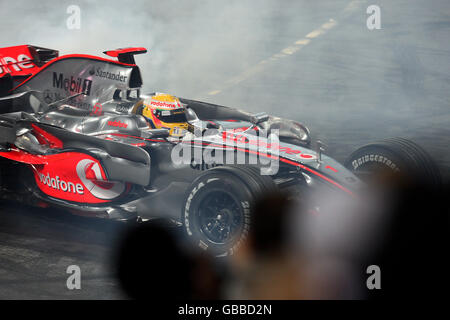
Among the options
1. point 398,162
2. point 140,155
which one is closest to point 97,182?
point 140,155

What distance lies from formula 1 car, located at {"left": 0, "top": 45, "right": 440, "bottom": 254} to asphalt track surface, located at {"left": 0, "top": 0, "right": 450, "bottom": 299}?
A: 0.49 meters

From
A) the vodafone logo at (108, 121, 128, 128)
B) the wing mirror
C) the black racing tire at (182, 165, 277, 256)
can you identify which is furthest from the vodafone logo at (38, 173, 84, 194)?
the wing mirror

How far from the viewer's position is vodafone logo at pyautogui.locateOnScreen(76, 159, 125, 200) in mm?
6312

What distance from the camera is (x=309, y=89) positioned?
46.9ft

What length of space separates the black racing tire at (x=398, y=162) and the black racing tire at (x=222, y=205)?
1823 mm

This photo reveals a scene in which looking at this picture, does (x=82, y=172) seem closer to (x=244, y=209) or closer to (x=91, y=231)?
(x=91, y=231)

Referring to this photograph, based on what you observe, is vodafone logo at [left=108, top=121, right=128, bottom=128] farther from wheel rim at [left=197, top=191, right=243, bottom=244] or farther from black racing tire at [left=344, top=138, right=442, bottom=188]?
black racing tire at [left=344, top=138, right=442, bottom=188]

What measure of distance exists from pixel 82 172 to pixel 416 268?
3.43 m

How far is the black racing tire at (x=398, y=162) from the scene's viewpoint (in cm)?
640

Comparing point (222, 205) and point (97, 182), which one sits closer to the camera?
point (222, 205)

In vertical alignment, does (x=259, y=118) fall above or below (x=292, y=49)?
below

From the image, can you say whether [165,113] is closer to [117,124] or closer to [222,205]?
[117,124]

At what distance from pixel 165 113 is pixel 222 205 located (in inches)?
60.6
